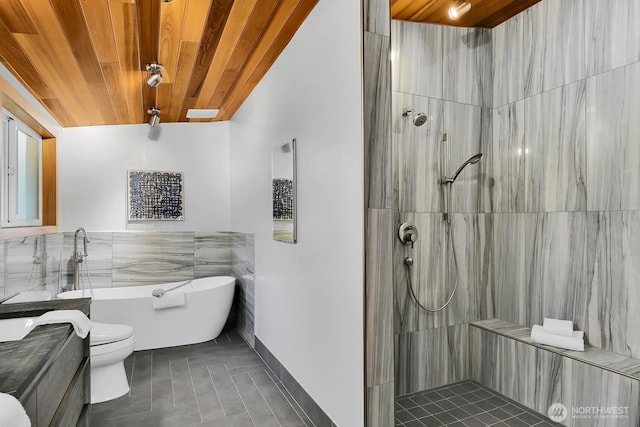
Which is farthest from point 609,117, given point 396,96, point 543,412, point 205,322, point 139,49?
point 205,322

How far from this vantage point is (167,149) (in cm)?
463

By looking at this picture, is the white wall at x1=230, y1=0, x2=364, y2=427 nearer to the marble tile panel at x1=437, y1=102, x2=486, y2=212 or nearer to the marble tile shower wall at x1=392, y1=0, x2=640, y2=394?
the marble tile shower wall at x1=392, y1=0, x2=640, y2=394

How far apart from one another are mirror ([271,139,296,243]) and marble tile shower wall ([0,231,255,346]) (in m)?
0.84

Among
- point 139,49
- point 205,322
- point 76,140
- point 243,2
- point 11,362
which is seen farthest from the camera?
point 76,140

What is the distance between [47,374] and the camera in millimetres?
1252

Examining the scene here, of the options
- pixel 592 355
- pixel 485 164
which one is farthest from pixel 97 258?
pixel 592 355

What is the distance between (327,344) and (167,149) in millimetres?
3392

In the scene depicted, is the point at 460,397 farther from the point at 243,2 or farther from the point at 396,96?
the point at 243,2

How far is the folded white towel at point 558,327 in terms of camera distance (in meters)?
2.36

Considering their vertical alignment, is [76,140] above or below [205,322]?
above

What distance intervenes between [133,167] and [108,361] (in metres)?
2.52

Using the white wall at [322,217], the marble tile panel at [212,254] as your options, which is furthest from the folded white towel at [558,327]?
the marble tile panel at [212,254]

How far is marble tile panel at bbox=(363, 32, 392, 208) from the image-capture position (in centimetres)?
186

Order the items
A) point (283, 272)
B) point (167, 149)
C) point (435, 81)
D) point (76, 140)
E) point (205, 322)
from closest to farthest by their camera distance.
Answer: point (435, 81)
point (283, 272)
point (205, 322)
point (76, 140)
point (167, 149)
